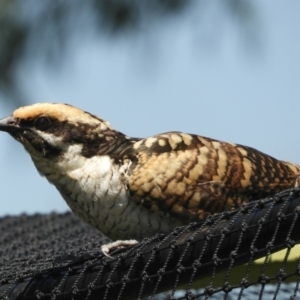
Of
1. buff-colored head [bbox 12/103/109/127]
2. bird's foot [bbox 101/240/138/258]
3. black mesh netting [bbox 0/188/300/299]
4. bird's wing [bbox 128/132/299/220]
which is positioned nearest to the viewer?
black mesh netting [bbox 0/188/300/299]

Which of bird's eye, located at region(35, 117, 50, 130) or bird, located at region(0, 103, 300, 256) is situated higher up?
bird's eye, located at region(35, 117, 50, 130)

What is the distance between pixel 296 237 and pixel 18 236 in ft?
7.79

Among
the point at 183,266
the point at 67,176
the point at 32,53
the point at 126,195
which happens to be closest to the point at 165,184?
the point at 126,195

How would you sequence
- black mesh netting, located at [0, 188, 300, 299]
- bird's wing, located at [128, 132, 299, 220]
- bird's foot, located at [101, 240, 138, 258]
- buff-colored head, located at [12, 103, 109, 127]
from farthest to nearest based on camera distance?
buff-colored head, located at [12, 103, 109, 127] < bird's wing, located at [128, 132, 299, 220] < bird's foot, located at [101, 240, 138, 258] < black mesh netting, located at [0, 188, 300, 299]

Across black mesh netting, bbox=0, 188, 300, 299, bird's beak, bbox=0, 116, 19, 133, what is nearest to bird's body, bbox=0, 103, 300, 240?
bird's beak, bbox=0, 116, 19, 133

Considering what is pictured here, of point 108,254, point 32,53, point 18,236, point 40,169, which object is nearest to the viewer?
point 108,254

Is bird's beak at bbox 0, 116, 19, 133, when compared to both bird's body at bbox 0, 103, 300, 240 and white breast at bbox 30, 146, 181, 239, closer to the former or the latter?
bird's body at bbox 0, 103, 300, 240

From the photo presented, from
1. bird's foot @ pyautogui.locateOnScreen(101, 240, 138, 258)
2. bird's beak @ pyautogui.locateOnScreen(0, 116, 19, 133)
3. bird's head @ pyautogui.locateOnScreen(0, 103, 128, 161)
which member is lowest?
bird's foot @ pyautogui.locateOnScreen(101, 240, 138, 258)

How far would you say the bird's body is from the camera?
9.70 feet

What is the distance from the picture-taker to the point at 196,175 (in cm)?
300

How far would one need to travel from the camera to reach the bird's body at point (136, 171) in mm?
2957

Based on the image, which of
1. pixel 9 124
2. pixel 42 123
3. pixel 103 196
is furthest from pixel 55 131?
pixel 103 196

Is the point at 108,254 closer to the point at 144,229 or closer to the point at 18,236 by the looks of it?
the point at 144,229

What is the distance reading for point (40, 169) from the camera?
3178 millimetres
